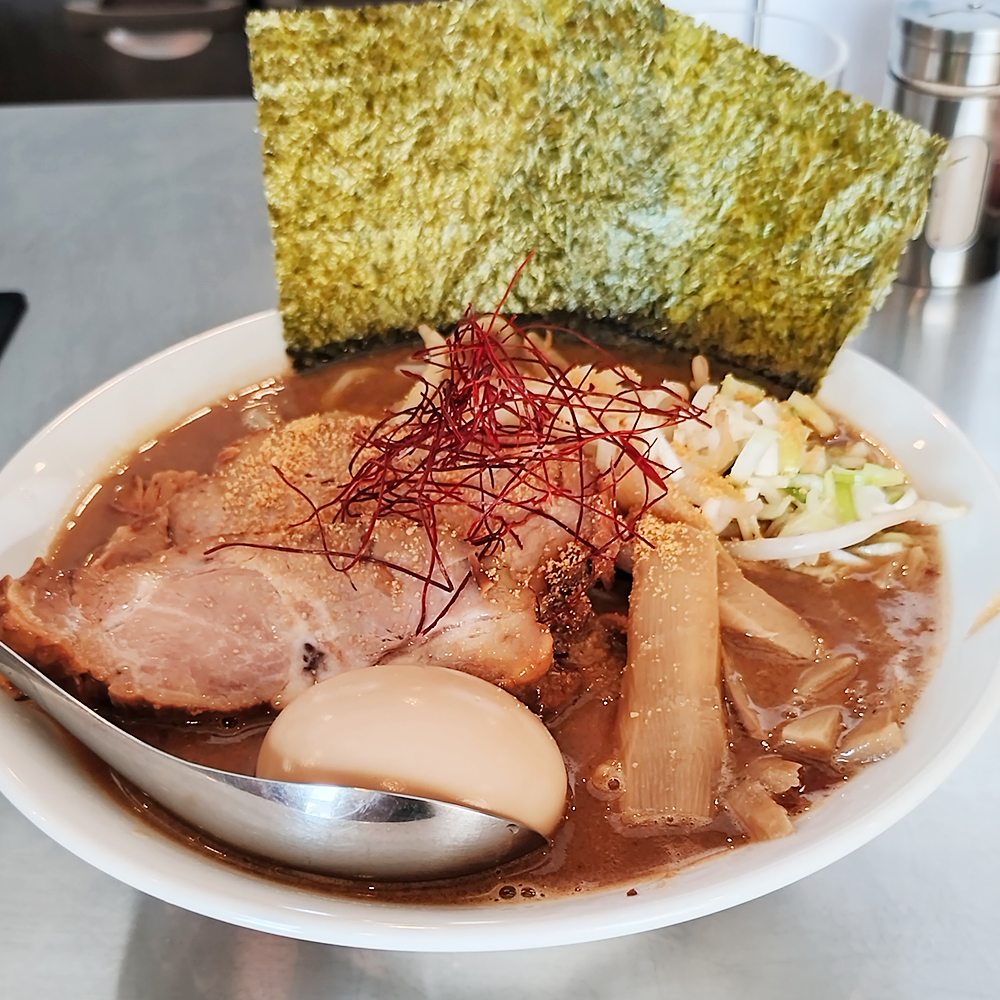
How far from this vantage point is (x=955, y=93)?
5.82 ft

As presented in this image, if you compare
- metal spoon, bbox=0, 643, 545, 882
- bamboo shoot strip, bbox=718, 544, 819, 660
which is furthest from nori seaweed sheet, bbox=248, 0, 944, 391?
metal spoon, bbox=0, 643, 545, 882

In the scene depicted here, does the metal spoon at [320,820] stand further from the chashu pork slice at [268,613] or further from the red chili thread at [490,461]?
the red chili thread at [490,461]

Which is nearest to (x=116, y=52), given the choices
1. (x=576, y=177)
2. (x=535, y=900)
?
(x=576, y=177)

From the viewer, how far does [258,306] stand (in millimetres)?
2055

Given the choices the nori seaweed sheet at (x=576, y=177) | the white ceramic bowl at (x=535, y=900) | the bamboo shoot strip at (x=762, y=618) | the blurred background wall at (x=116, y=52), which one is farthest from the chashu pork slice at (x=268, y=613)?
the blurred background wall at (x=116, y=52)

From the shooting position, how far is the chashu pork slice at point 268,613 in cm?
104

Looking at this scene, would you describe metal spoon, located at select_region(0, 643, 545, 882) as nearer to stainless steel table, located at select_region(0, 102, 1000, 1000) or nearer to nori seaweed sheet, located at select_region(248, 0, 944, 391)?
stainless steel table, located at select_region(0, 102, 1000, 1000)

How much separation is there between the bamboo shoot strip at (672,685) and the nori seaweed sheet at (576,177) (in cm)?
51

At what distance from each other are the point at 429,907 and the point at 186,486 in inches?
26.3

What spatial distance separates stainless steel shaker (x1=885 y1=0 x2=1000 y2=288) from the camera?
68.6 inches

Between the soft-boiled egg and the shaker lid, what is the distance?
1511mm

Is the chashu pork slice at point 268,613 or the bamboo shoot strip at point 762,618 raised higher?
the chashu pork slice at point 268,613

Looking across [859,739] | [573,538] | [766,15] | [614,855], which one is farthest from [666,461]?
[766,15]

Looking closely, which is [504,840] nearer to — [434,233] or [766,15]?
[434,233]
